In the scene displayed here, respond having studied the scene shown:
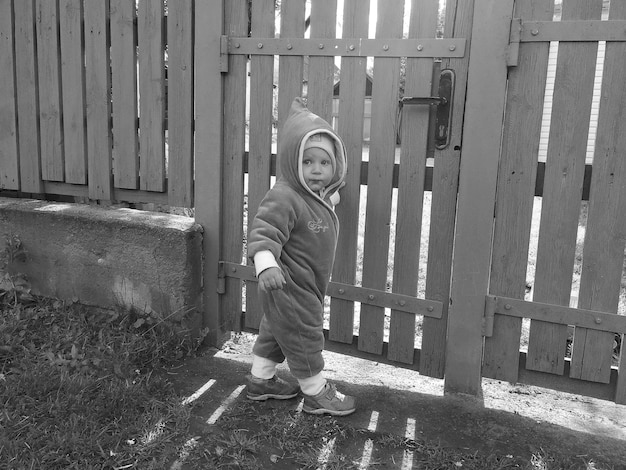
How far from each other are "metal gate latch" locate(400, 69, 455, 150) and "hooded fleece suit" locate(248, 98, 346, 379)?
50cm

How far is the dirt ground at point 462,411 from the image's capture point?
8.72 ft

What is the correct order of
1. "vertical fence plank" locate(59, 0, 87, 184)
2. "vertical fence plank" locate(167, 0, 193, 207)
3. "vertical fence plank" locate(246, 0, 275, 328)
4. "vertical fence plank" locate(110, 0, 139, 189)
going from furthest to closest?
"vertical fence plank" locate(59, 0, 87, 184)
"vertical fence plank" locate(110, 0, 139, 189)
"vertical fence plank" locate(167, 0, 193, 207)
"vertical fence plank" locate(246, 0, 275, 328)

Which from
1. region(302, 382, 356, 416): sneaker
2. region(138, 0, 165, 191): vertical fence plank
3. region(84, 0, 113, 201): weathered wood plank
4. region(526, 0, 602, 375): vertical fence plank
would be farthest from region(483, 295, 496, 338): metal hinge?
region(84, 0, 113, 201): weathered wood plank

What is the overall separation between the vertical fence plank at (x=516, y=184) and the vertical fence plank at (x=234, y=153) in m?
1.42

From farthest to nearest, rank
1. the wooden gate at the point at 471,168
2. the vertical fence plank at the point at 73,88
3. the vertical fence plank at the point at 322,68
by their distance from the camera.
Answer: the vertical fence plank at the point at 73,88 < the vertical fence plank at the point at 322,68 < the wooden gate at the point at 471,168

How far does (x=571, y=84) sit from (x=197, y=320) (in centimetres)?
236

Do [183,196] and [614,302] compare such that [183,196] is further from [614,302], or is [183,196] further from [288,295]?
[614,302]

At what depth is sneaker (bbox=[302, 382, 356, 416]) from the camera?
2.83 meters

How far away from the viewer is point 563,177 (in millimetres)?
2801

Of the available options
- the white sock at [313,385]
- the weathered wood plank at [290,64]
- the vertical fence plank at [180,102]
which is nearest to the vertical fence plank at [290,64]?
the weathered wood plank at [290,64]

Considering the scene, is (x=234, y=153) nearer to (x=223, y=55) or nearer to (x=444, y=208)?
(x=223, y=55)

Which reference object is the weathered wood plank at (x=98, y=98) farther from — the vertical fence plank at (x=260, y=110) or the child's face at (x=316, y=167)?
the child's face at (x=316, y=167)

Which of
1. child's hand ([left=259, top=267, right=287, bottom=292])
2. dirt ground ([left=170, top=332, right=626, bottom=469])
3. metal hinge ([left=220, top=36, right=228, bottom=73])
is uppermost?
metal hinge ([left=220, top=36, right=228, bottom=73])

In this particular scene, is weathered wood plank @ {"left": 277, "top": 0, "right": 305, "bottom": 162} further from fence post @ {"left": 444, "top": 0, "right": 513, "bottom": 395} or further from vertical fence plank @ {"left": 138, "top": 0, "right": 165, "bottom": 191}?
fence post @ {"left": 444, "top": 0, "right": 513, "bottom": 395}
